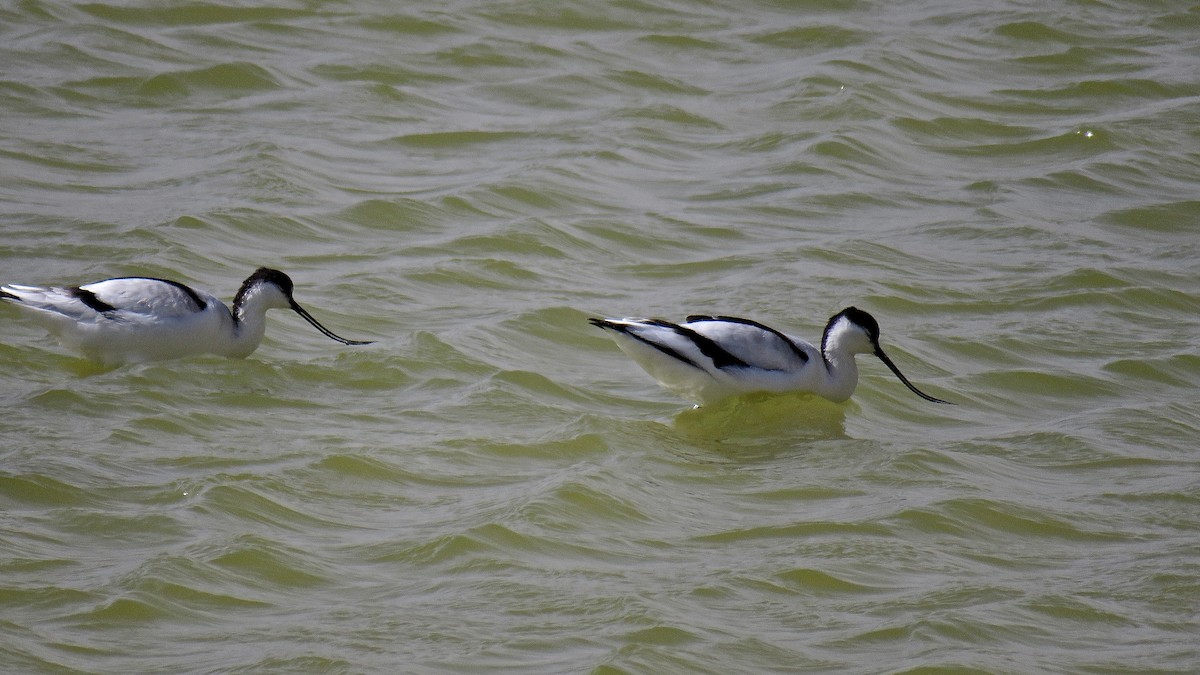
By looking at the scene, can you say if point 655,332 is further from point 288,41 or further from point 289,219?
point 288,41

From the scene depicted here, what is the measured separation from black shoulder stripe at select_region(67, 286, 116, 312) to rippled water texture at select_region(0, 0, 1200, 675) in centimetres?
35

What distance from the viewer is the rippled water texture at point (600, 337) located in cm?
538

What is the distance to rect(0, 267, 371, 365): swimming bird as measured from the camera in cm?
752

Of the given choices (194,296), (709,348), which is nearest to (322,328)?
(194,296)

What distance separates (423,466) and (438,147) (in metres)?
5.11

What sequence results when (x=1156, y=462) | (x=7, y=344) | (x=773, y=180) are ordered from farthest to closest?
(x=773, y=180)
(x=7, y=344)
(x=1156, y=462)

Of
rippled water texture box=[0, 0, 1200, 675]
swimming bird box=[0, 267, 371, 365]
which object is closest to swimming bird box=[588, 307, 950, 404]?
rippled water texture box=[0, 0, 1200, 675]

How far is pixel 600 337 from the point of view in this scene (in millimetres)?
8727

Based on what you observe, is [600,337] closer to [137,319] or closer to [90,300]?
[137,319]

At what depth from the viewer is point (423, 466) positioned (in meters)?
6.65

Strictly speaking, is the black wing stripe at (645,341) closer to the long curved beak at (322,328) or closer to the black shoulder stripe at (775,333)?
the black shoulder stripe at (775,333)

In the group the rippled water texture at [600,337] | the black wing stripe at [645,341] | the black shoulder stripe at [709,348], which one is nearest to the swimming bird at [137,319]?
the rippled water texture at [600,337]

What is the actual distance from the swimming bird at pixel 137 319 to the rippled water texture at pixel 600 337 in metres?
0.16

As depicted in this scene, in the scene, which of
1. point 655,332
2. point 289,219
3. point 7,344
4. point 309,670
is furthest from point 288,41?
point 309,670
